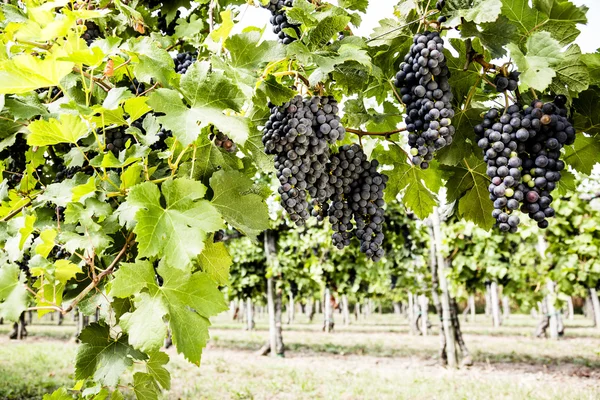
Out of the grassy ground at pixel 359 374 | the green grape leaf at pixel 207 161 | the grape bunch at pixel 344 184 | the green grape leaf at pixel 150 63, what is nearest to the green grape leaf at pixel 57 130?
the green grape leaf at pixel 150 63

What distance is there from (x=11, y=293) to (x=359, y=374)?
8.04m

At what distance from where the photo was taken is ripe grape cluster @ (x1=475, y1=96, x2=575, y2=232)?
130 cm

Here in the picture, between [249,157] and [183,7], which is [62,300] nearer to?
[249,157]

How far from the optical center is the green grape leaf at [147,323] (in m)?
1.37

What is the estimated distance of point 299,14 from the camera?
54.7 inches

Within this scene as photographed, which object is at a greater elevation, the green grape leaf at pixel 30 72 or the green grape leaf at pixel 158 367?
the green grape leaf at pixel 30 72

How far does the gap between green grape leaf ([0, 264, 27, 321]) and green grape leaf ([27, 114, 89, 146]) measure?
1.67ft

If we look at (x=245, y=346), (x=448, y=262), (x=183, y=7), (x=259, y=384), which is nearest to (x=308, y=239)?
(x=448, y=262)

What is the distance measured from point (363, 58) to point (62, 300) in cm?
137

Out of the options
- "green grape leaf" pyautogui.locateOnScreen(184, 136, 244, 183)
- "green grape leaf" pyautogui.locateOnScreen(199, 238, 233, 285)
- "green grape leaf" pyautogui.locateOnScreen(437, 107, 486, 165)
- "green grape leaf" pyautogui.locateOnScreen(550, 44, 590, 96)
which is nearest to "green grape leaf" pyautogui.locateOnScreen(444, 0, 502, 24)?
"green grape leaf" pyautogui.locateOnScreen(550, 44, 590, 96)

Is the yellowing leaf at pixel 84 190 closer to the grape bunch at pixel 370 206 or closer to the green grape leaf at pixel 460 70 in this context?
the grape bunch at pixel 370 206

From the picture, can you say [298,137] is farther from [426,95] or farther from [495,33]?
[495,33]

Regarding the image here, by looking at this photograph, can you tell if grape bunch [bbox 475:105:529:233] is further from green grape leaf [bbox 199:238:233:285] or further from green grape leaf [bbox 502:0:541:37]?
green grape leaf [bbox 199:238:233:285]

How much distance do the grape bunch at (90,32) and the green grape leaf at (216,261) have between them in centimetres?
153
